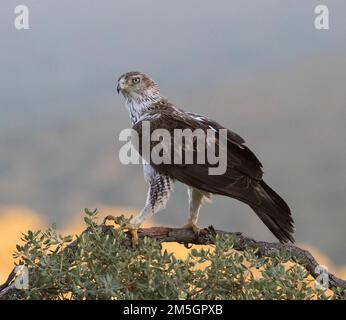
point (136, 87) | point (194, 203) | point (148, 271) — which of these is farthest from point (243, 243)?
point (136, 87)

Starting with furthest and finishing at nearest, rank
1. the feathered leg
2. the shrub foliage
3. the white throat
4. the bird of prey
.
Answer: the white throat, the feathered leg, the bird of prey, the shrub foliage

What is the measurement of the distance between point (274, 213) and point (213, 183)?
27.9 inches

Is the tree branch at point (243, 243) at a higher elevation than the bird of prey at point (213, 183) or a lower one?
lower

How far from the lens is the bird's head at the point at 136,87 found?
8047 millimetres

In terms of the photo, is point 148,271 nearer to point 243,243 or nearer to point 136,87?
point 243,243

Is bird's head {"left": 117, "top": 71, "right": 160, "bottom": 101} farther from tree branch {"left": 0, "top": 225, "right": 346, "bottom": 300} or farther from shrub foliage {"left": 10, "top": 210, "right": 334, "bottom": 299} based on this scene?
shrub foliage {"left": 10, "top": 210, "right": 334, "bottom": 299}

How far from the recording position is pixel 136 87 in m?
8.06

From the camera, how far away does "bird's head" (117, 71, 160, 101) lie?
805cm

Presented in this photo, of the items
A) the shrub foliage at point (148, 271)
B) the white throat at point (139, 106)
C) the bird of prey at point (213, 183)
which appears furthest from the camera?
the white throat at point (139, 106)

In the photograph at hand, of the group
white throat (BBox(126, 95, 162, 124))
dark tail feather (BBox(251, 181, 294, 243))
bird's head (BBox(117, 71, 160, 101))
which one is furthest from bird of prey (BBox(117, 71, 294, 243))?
bird's head (BBox(117, 71, 160, 101))

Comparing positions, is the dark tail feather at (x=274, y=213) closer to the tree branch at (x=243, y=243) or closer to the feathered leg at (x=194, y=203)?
the tree branch at (x=243, y=243)

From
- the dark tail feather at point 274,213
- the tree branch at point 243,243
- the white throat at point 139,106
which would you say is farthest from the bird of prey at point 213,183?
the white throat at point 139,106

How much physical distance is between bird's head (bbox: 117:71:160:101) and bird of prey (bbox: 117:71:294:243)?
67 centimetres
